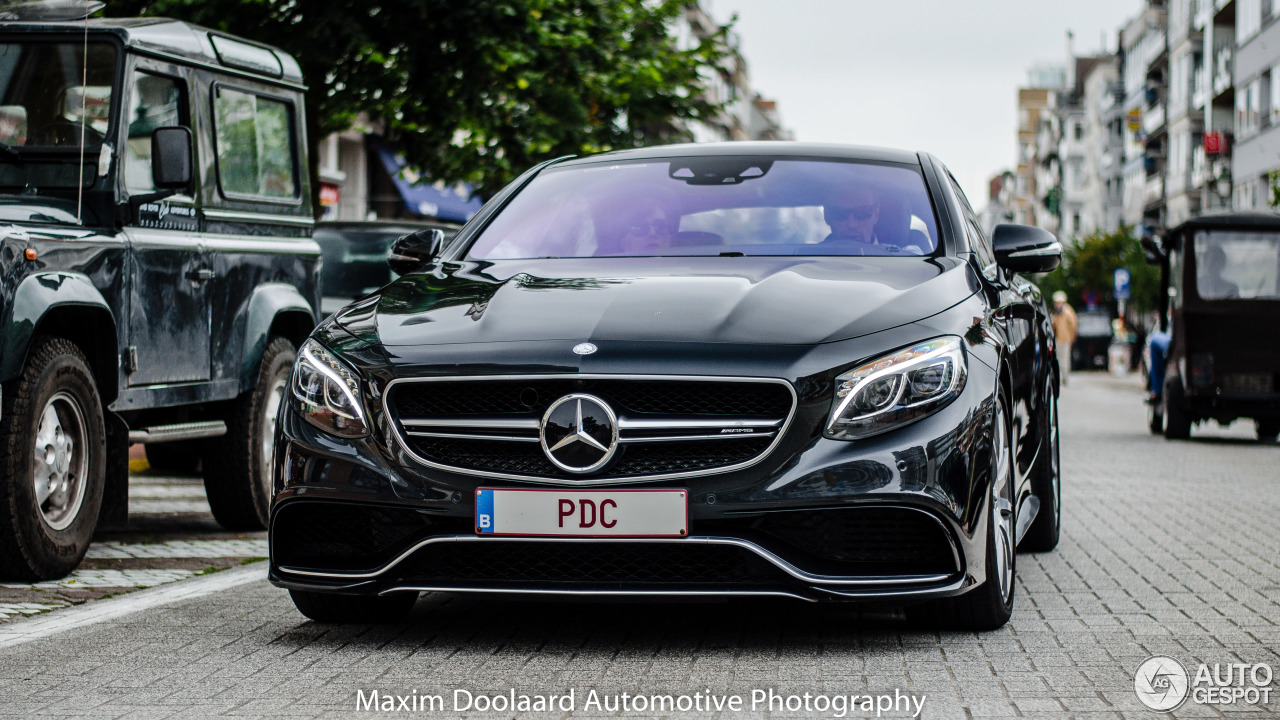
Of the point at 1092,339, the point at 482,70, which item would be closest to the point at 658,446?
the point at 482,70

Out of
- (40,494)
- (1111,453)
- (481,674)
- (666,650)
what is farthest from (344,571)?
(1111,453)

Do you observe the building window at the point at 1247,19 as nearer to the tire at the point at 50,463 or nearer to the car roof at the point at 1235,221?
the car roof at the point at 1235,221

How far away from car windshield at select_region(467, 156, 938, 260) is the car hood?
20cm

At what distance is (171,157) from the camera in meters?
7.60

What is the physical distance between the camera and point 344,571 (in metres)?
5.10

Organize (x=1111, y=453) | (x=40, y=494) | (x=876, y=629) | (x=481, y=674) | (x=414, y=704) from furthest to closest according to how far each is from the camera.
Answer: (x=1111, y=453) → (x=40, y=494) → (x=876, y=629) → (x=481, y=674) → (x=414, y=704)

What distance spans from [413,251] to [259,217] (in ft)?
9.99

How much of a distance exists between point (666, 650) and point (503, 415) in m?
0.84

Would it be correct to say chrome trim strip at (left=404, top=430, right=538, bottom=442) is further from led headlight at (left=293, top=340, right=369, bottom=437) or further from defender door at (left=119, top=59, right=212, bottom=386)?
defender door at (left=119, top=59, right=212, bottom=386)

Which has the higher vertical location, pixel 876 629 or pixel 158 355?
pixel 158 355

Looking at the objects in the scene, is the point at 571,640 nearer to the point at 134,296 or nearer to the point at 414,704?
the point at 414,704

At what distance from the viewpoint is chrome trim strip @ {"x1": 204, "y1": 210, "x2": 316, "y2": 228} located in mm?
8570

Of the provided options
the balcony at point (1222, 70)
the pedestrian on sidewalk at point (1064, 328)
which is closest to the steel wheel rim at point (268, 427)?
the pedestrian on sidewalk at point (1064, 328)

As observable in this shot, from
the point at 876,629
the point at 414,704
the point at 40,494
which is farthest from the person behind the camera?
the point at 40,494
